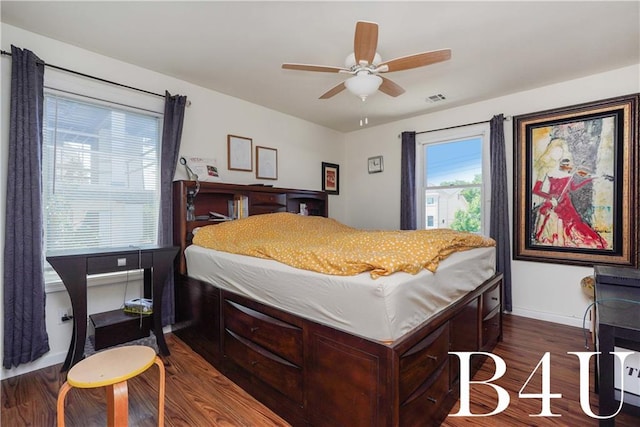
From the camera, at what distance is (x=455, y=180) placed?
3.88 m

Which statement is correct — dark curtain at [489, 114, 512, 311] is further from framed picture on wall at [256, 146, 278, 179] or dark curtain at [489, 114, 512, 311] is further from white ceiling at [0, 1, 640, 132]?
framed picture on wall at [256, 146, 278, 179]

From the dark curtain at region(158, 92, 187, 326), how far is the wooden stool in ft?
4.32

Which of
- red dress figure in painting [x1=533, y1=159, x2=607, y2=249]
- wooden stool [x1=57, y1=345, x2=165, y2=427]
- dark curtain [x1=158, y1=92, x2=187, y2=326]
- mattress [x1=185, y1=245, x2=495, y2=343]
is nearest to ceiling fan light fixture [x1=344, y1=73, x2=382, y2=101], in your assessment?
mattress [x1=185, y1=245, x2=495, y2=343]

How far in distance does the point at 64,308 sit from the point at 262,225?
1655mm

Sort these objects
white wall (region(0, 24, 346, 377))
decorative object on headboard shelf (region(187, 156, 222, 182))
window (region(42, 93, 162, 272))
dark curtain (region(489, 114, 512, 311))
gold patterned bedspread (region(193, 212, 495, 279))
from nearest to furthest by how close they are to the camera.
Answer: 1. gold patterned bedspread (region(193, 212, 495, 279))
2. white wall (region(0, 24, 346, 377))
3. window (region(42, 93, 162, 272))
4. decorative object on headboard shelf (region(187, 156, 222, 182))
5. dark curtain (region(489, 114, 512, 311))

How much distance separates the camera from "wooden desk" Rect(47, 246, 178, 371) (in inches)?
74.4

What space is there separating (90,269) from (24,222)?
0.59 metres

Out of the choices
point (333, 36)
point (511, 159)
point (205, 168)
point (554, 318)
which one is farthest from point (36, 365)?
point (511, 159)

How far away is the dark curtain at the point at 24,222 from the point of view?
6.48ft

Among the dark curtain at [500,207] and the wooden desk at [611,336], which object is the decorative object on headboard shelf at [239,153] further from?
the wooden desk at [611,336]

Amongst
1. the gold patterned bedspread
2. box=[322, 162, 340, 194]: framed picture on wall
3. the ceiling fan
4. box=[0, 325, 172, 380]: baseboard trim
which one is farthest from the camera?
box=[322, 162, 340, 194]: framed picture on wall

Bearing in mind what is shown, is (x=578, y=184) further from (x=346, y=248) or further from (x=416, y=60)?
(x=346, y=248)

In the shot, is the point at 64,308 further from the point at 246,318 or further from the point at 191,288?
the point at 246,318

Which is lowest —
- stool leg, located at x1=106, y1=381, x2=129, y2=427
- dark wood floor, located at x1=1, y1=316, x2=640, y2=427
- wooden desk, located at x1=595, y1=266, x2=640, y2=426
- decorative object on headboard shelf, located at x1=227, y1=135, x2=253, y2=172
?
dark wood floor, located at x1=1, y1=316, x2=640, y2=427
